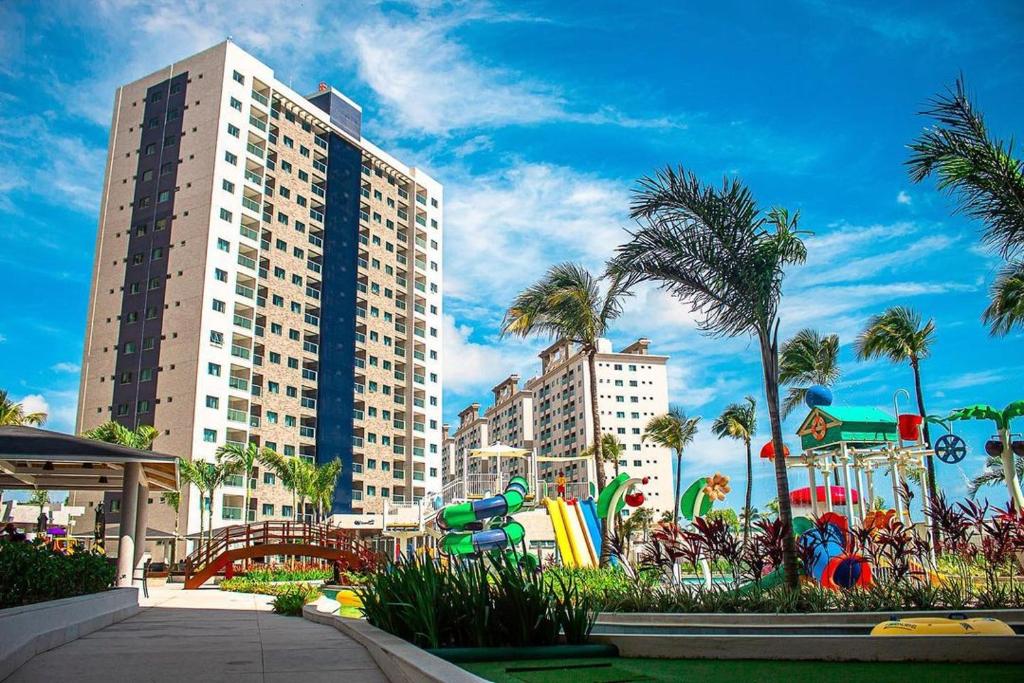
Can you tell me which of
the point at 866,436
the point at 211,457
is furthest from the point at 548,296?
the point at 211,457

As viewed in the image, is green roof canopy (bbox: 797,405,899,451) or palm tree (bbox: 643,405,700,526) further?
palm tree (bbox: 643,405,700,526)

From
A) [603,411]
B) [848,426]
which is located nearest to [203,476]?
[848,426]

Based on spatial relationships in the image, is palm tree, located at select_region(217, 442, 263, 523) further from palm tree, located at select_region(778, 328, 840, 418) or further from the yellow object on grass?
the yellow object on grass

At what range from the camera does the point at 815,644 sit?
6141 millimetres

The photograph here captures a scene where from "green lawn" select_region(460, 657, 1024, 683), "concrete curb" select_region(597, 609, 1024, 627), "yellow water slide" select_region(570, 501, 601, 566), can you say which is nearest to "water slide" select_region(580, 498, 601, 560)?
"yellow water slide" select_region(570, 501, 601, 566)

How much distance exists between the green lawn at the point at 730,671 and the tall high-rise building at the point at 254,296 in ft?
162

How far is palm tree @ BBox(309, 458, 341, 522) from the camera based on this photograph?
176ft

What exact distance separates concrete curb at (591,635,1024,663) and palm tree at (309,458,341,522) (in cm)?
4900

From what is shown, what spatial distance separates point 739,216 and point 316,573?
2256 cm

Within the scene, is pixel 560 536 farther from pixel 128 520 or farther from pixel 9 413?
pixel 9 413

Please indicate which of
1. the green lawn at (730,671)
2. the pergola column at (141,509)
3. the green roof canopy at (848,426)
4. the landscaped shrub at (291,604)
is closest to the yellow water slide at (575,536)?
the green roof canopy at (848,426)

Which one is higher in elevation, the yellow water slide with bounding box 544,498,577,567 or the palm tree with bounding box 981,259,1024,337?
the palm tree with bounding box 981,259,1024,337

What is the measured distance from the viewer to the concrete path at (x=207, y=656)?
600 centimetres

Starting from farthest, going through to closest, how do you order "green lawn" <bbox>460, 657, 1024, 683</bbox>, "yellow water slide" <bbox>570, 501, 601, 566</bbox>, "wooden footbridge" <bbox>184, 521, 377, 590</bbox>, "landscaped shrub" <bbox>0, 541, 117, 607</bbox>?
"wooden footbridge" <bbox>184, 521, 377, 590</bbox> < "yellow water slide" <bbox>570, 501, 601, 566</bbox> < "landscaped shrub" <bbox>0, 541, 117, 607</bbox> < "green lawn" <bbox>460, 657, 1024, 683</bbox>
